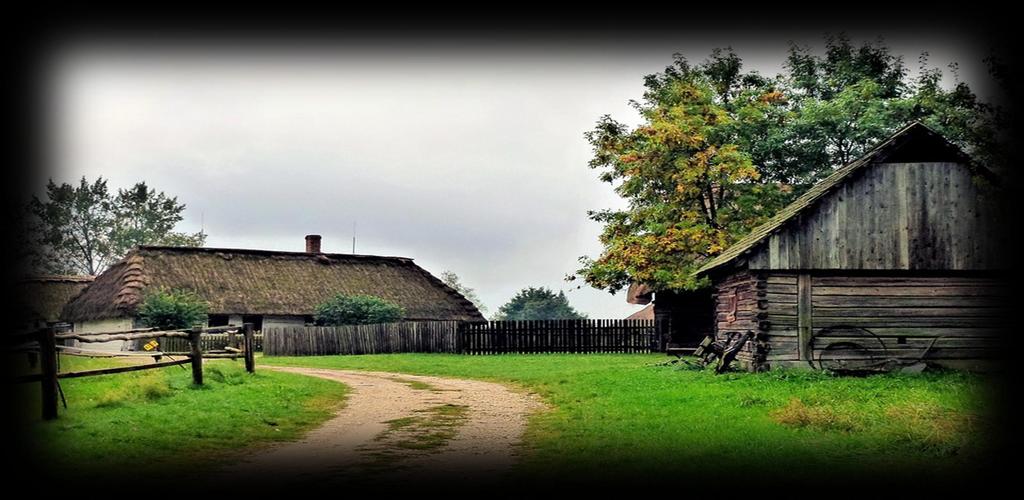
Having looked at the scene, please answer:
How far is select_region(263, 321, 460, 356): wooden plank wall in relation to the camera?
42.8 metres

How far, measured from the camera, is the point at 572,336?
4481 cm

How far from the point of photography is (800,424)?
1301cm

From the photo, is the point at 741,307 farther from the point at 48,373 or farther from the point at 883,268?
the point at 48,373

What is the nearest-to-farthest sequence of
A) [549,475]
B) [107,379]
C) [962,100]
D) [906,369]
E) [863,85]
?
[549,475] → [962,100] → [107,379] → [906,369] → [863,85]

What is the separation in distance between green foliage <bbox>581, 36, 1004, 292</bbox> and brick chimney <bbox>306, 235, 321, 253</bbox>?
2623 centimetres

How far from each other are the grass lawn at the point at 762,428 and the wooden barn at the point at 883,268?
1249 millimetres

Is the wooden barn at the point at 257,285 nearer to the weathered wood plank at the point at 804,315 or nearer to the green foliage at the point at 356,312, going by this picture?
the green foliage at the point at 356,312

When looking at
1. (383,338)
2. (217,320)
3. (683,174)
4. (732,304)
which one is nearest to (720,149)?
(683,174)

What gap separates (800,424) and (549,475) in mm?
5030

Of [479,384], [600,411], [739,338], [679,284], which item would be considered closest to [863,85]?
[679,284]

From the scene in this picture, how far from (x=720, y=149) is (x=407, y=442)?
24.0 m

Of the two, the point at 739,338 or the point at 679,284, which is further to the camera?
the point at 679,284

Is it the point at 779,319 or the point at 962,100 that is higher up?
the point at 962,100

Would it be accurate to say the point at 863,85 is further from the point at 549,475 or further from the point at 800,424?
the point at 549,475
